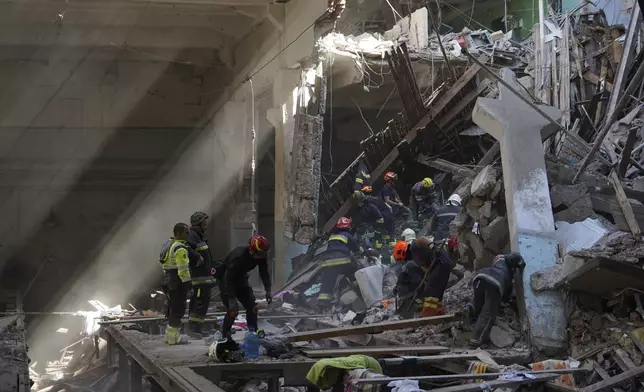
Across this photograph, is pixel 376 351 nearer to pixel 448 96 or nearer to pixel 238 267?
pixel 238 267

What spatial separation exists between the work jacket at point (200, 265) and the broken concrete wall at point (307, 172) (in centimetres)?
556

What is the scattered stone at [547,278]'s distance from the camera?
8477 mm

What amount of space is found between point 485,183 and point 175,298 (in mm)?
4213

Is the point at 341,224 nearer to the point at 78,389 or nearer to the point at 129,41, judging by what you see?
the point at 78,389

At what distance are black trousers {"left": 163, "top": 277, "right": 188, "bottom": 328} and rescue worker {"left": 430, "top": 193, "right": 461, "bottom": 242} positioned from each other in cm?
532

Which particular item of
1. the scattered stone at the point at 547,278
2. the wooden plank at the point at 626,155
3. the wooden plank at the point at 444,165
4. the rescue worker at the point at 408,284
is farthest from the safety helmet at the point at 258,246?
the wooden plank at the point at 444,165

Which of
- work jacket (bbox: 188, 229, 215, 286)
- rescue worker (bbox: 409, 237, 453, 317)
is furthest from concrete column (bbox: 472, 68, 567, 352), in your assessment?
work jacket (bbox: 188, 229, 215, 286)

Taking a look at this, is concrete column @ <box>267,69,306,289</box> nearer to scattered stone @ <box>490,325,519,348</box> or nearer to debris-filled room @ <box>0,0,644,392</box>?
debris-filled room @ <box>0,0,644,392</box>

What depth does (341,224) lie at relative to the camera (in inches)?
507

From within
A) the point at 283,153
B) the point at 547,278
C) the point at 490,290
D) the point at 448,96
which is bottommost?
the point at 490,290

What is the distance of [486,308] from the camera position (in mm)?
8703

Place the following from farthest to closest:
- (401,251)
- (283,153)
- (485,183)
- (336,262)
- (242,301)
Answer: (283,153) < (336,262) < (401,251) < (485,183) < (242,301)

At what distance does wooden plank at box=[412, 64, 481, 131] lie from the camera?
50.4 feet

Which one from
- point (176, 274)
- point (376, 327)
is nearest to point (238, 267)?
point (176, 274)
